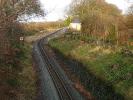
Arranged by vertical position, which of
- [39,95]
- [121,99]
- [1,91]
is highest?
[1,91]

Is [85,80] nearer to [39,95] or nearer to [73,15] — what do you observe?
[39,95]

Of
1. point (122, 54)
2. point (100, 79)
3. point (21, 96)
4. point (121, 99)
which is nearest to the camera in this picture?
point (121, 99)

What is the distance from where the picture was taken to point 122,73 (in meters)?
10.9

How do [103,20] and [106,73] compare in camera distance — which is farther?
[103,20]

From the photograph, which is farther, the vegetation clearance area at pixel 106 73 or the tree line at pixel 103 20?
the tree line at pixel 103 20

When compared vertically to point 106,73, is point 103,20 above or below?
above

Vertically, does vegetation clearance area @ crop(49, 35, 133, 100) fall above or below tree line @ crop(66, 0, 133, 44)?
below

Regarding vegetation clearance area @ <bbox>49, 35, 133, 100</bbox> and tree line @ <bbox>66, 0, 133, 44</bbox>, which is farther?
tree line @ <bbox>66, 0, 133, 44</bbox>

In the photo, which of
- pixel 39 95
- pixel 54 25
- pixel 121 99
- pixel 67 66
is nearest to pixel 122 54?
pixel 121 99

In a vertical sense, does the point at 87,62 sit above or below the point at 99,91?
above

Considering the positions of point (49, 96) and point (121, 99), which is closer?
point (121, 99)

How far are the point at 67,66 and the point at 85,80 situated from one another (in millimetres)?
5175

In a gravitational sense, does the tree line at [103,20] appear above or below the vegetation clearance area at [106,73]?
above

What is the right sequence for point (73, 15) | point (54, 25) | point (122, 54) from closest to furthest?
point (122, 54) → point (73, 15) → point (54, 25)
